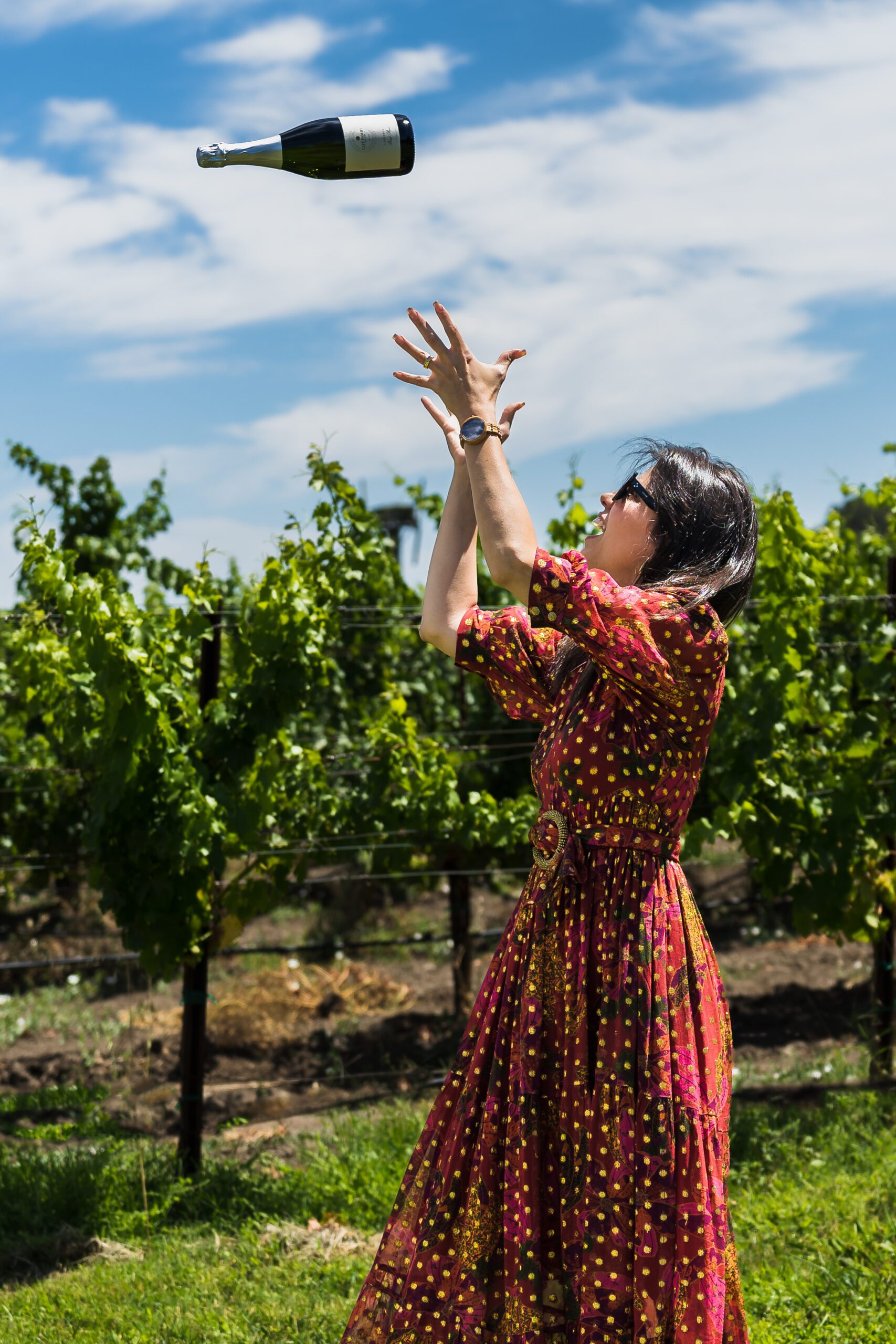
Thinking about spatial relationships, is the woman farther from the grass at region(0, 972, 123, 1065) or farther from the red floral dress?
the grass at region(0, 972, 123, 1065)

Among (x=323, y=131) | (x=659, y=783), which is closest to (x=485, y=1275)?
(x=659, y=783)

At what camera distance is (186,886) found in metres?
3.83

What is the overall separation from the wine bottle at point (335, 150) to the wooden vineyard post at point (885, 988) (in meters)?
3.42

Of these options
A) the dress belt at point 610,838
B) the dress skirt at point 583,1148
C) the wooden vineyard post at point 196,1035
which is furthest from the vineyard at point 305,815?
the dress belt at point 610,838

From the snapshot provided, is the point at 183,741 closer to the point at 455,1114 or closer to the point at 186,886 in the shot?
the point at 186,886

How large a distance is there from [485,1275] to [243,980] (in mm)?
4868

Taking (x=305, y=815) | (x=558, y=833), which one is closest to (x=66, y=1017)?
(x=305, y=815)

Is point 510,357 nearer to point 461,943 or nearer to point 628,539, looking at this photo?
point 628,539

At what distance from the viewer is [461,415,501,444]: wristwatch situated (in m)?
1.94

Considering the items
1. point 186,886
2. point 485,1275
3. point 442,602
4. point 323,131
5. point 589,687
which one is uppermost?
point 323,131

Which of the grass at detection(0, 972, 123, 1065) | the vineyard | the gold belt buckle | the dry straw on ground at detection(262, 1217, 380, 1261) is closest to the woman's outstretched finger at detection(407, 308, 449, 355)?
the gold belt buckle

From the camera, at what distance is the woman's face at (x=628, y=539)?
204 cm

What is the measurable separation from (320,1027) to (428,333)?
4.48 meters

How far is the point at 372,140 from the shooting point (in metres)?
2.19
